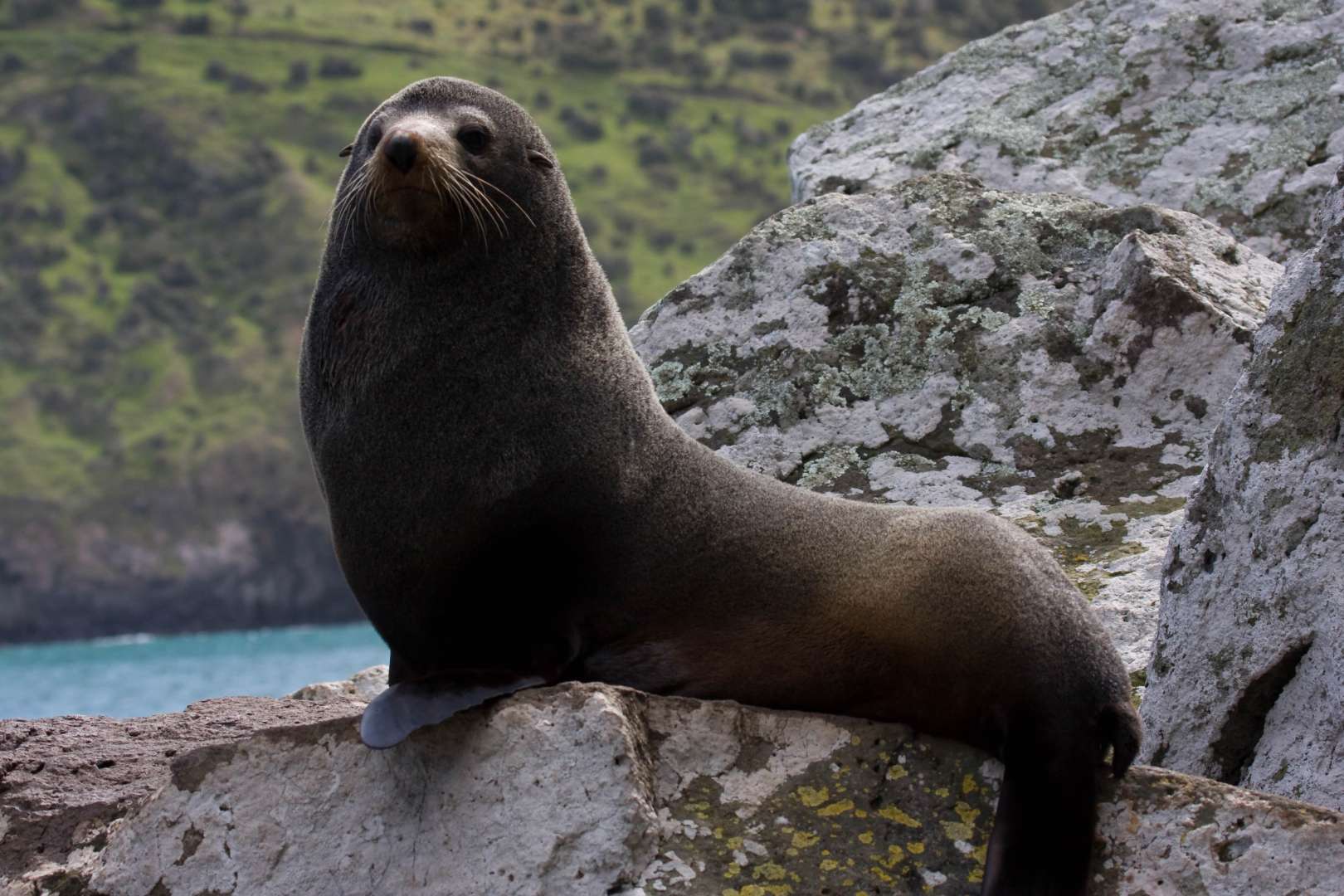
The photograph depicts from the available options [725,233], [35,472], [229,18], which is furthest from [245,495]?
[229,18]

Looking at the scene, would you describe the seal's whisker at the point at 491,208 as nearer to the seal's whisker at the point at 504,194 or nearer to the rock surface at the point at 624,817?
the seal's whisker at the point at 504,194

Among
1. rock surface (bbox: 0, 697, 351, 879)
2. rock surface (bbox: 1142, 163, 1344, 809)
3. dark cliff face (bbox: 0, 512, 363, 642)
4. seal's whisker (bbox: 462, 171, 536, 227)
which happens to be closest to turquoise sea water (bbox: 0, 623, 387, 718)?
dark cliff face (bbox: 0, 512, 363, 642)

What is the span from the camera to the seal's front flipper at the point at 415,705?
4398 millimetres

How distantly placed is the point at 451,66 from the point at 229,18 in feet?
→ 59.2

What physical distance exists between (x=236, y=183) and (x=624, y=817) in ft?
303

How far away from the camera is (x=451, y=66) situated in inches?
4109

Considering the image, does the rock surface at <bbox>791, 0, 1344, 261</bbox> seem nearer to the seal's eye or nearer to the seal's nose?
the seal's eye

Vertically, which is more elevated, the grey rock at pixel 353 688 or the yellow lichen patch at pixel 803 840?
the yellow lichen patch at pixel 803 840

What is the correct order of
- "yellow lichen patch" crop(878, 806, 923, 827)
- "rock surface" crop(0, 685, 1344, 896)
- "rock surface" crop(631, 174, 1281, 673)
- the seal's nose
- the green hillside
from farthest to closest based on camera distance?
1. the green hillside
2. "rock surface" crop(631, 174, 1281, 673)
3. the seal's nose
4. "yellow lichen patch" crop(878, 806, 923, 827)
5. "rock surface" crop(0, 685, 1344, 896)

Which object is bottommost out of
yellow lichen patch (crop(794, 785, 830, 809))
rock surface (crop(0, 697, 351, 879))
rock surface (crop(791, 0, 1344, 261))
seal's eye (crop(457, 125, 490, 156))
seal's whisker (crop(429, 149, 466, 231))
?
rock surface (crop(0, 697, 351, 879))

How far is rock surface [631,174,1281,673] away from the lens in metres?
7.08

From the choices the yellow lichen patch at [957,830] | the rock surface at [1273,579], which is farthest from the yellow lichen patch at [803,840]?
the rock surface at [1273,579]

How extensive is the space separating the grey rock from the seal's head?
256 centimetres

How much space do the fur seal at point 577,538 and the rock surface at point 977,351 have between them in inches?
68.2
